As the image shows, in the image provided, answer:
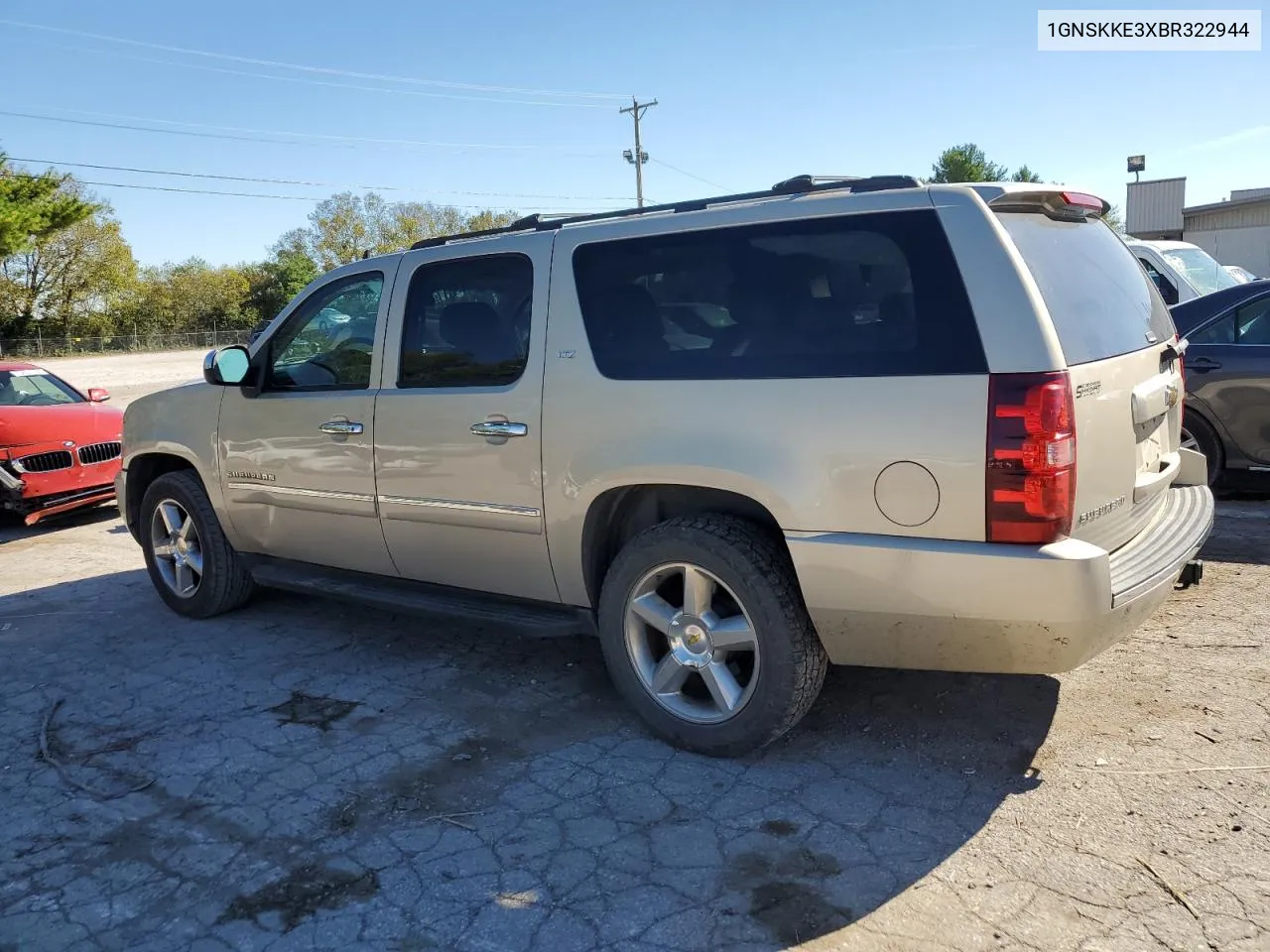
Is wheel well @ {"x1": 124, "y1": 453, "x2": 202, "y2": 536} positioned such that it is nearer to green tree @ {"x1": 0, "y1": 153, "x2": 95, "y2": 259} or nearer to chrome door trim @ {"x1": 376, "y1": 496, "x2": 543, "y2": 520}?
chrome door trim @ {"x1": 376, "y1": 496, "x2": 543, "y2": 520}

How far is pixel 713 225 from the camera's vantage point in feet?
11.8

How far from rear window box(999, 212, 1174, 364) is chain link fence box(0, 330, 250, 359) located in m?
45.5

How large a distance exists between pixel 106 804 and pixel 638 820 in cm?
190

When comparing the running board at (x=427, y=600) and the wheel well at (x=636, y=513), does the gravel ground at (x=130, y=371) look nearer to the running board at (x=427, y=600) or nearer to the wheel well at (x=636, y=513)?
the running board at (x=427, y=600)

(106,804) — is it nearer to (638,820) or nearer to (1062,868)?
(638,820)

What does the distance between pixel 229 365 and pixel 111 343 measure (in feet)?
181

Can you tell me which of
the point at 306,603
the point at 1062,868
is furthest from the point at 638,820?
the point at 306,603

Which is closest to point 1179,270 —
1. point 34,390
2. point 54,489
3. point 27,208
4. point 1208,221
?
point 54,489

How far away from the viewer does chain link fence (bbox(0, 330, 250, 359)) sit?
48906mm

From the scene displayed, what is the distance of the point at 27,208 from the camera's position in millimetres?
39062

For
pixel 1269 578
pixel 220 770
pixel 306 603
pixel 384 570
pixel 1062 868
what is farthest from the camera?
pixel 306 603

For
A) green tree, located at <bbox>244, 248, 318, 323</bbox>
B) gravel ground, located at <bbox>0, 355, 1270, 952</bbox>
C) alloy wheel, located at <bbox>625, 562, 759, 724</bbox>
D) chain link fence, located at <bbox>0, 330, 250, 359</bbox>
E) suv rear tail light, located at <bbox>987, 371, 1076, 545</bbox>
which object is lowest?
gravel ground, located at <bbox>0, 355, 1270, 952</bbox>

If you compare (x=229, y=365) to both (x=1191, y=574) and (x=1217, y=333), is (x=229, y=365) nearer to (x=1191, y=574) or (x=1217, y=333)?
(x=1191, y=574)

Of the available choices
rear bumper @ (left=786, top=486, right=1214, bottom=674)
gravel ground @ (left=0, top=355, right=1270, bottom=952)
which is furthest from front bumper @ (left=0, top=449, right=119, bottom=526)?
rear bumper @ (left=786, top=486, right=1214, bottom=674)
